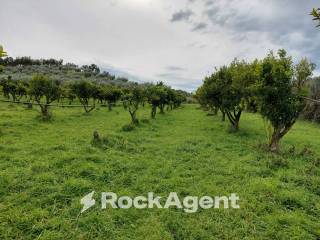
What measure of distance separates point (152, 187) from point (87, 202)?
2188 millimetres

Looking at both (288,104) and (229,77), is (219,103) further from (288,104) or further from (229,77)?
(288,104)

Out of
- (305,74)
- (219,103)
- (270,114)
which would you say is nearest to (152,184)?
(270,114)

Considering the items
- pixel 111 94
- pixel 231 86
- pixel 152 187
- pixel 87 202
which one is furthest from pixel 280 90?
pixel 111 94

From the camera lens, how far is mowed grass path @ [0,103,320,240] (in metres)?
5.75

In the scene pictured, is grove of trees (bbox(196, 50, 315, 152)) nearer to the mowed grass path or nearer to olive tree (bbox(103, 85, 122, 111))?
the mowed grass path

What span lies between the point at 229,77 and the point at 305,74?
6911 millimetres

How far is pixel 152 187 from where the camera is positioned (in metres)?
8.03

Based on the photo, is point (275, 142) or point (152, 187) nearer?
point (152, 187)

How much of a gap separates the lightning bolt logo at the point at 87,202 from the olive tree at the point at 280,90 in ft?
33.4

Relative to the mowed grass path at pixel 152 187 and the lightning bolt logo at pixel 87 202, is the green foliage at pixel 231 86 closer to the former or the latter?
the mowed grass path at pixel 152 187

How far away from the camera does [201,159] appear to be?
11180mm

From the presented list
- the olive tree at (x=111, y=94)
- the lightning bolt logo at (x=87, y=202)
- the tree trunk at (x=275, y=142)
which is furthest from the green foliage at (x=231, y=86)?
the olive tree at (x=111, y=94)

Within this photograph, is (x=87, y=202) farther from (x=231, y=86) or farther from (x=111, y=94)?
(x=111, y=94)

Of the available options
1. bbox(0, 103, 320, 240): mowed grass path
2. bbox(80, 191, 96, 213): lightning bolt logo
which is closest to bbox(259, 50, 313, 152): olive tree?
bbox(0, 103, 320, 240): mowed grass path
